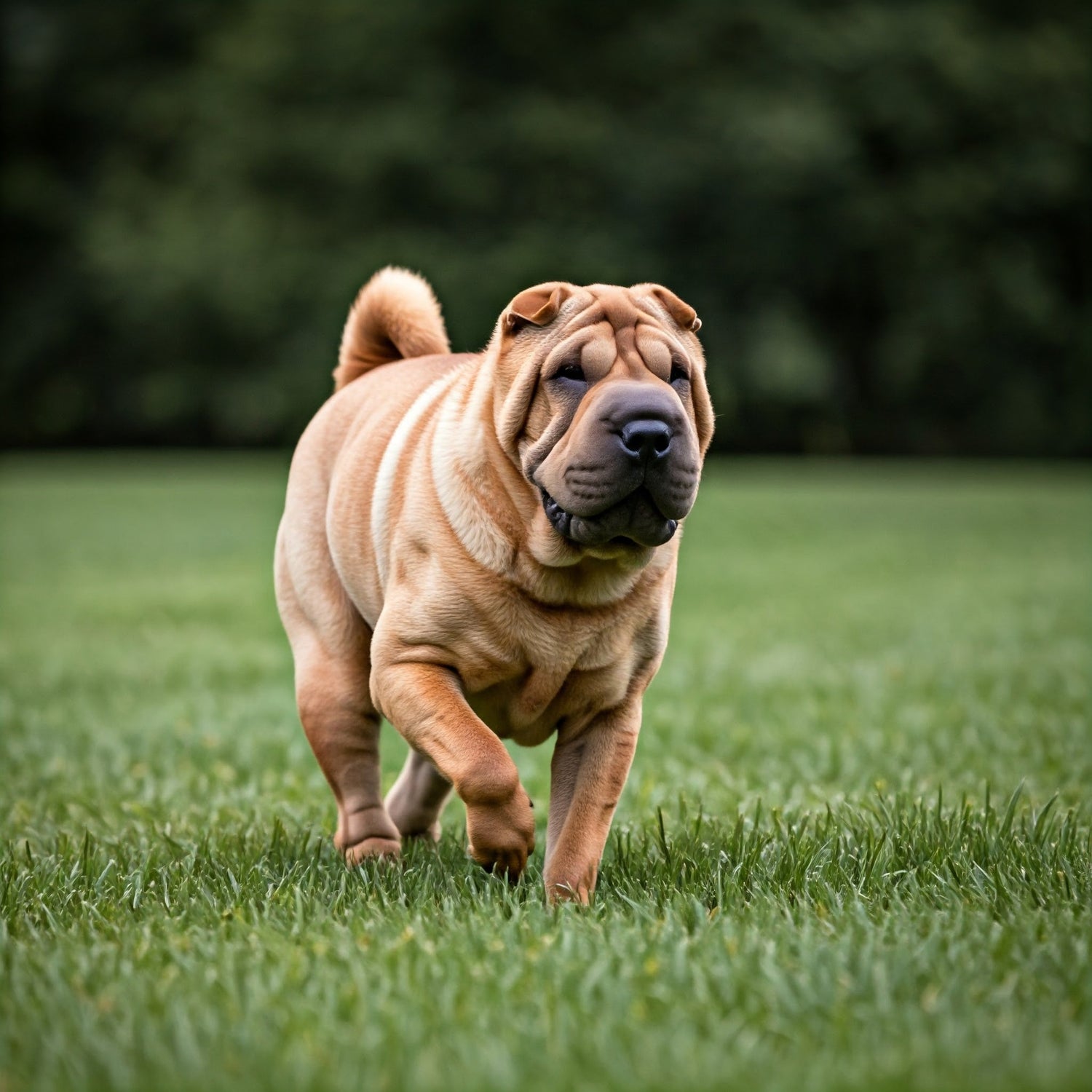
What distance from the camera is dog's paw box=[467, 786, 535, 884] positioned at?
3006 millimetres

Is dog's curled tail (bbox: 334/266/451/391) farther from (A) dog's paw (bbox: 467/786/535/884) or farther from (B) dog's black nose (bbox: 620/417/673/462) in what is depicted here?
(A) dog's paw (bbox: 467/786/535/884)

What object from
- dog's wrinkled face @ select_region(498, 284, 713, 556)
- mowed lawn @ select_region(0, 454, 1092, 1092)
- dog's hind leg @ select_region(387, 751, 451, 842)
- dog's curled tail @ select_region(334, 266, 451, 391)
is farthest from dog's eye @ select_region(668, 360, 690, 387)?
dog's hind leg @ select_region(387, 751, 451, 842)

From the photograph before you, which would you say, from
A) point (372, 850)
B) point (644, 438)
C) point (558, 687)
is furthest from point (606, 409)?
point (372, 850)

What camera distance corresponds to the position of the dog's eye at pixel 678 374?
3.10 metres

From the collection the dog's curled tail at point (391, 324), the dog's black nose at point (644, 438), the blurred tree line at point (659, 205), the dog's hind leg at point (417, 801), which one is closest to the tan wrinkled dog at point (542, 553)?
the dog's black nose at point (644, 438)

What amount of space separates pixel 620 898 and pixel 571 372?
1162 mm

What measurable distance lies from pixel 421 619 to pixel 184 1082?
1.28 metres

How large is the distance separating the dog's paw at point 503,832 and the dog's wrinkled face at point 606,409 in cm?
57

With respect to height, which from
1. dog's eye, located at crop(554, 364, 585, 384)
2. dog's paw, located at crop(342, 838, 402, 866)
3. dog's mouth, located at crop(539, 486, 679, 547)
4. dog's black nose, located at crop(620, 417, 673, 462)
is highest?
dog's eye, located at crop(554, 364, 585, 384)

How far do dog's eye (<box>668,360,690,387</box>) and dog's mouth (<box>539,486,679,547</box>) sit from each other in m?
0.33

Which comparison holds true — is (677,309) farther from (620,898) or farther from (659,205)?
(659,205)

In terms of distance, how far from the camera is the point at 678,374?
3127 mm

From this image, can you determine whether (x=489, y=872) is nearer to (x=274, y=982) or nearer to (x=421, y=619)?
(x=421, y=619)

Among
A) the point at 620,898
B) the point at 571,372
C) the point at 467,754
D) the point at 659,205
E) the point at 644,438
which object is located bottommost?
the point at 620,898
